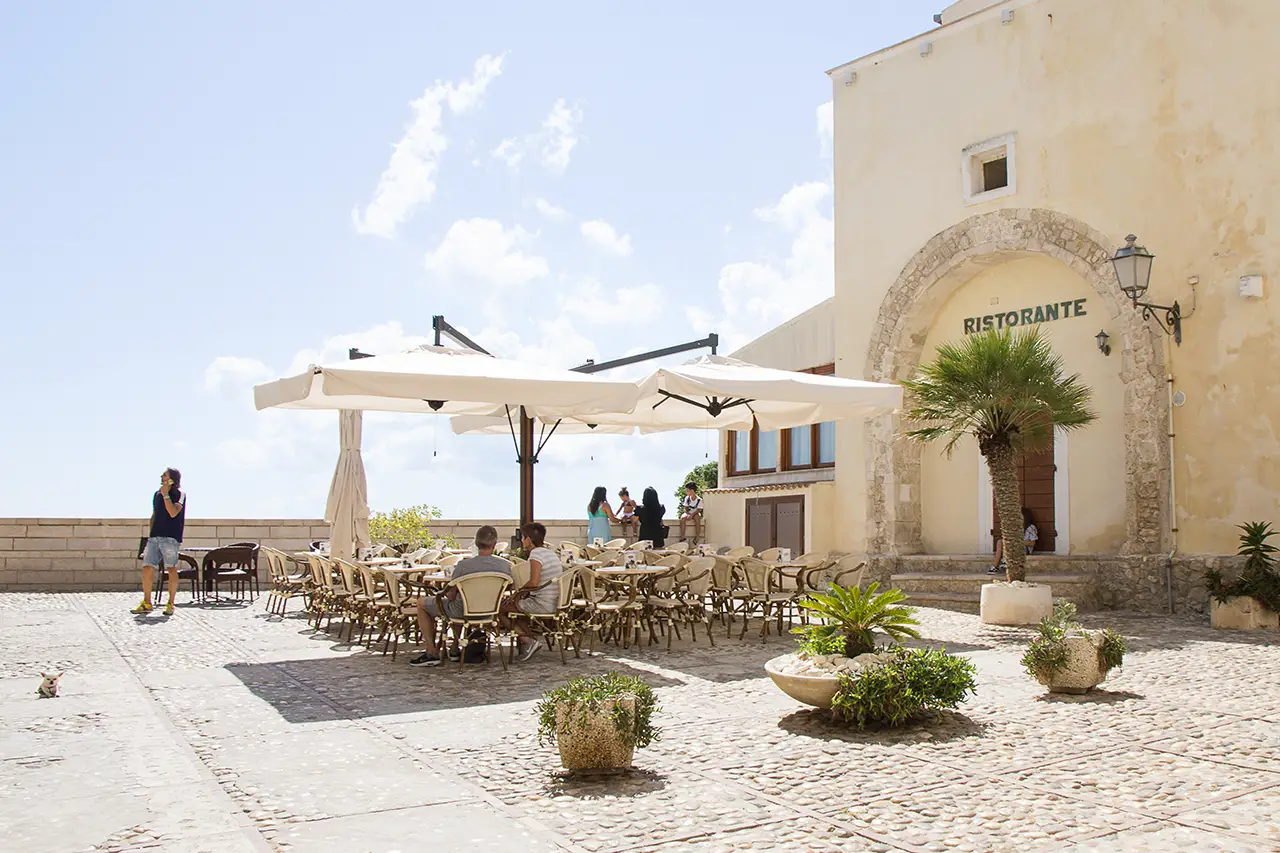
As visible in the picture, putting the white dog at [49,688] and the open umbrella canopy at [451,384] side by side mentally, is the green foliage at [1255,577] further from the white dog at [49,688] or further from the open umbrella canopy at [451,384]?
the white dog at [49,688]

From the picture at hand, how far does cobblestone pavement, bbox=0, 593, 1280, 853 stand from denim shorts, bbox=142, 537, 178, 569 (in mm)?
4275

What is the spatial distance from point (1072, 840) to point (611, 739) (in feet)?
6.29

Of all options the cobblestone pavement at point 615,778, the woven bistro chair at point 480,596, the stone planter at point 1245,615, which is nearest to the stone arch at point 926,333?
the stone planter at point 1245,615

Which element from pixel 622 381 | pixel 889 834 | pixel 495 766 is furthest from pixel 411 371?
pixel 889 834

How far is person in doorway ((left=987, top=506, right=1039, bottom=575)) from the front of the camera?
47.4ft

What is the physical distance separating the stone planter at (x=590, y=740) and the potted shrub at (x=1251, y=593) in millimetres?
8630

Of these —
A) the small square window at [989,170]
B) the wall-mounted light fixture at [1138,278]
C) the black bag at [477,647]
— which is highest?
the small square window at [989,170]

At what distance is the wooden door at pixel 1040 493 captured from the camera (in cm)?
1471

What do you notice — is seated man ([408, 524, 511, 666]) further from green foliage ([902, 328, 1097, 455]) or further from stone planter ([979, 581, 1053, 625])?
stone planter ([979, 581, 1053, 625])

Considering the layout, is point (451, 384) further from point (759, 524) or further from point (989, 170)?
point (759, 524)

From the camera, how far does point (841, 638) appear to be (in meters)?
6.58

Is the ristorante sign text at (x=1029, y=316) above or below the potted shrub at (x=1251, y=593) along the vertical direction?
above

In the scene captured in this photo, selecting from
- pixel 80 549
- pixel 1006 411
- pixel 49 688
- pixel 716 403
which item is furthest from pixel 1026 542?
pixel 80 549

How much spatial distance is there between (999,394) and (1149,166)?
13.1ft
